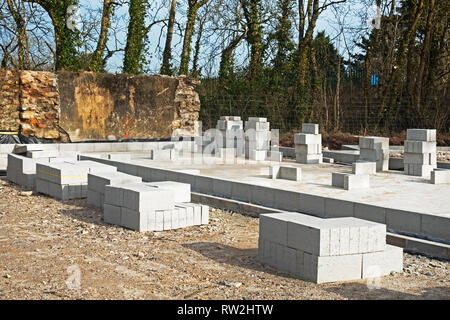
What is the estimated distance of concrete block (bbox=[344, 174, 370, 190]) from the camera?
987 centimetres

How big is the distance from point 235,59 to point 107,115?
855 centimetres

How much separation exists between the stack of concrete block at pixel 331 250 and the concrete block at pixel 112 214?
2896 millimetres

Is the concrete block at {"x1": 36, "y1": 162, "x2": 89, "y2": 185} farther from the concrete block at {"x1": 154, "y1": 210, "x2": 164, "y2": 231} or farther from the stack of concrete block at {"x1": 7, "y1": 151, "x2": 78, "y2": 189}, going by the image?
the concrete block at {"x1": 154, "y1": 210, "x2": 164, "y2": 231}

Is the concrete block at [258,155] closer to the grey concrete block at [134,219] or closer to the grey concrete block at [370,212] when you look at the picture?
the grey concrete block at [370,212]

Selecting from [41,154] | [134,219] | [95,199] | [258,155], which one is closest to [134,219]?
[134,219]

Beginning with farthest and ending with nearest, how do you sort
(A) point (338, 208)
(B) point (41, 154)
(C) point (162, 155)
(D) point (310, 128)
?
(C) point (162, 155) < (D) point (310, 128) < (B) point (41, 154) < (A) point (338, 208)

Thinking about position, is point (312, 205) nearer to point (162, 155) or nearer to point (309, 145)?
point (309, 145)

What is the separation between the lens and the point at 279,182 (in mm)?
10820

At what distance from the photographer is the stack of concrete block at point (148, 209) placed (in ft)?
25.1

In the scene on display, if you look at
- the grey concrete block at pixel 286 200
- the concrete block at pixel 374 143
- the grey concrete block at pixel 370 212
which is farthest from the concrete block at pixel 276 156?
the grey concrete block at pixel 370 212

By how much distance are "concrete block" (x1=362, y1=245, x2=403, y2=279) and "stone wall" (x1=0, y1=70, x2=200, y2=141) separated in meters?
14.0

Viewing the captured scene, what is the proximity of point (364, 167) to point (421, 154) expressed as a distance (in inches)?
53.5

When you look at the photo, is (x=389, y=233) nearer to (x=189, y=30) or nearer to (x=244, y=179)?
(x=244, y=179)

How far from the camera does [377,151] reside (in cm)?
1310
